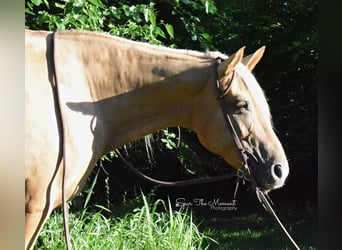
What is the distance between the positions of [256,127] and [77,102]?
875 mm

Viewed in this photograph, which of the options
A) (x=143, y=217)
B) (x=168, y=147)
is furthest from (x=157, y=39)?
(x=143, y=217)

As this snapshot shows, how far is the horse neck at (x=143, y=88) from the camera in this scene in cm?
270

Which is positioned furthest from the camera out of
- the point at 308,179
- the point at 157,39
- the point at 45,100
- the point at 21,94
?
the point at 157,39

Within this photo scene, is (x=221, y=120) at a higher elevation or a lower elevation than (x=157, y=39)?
lower

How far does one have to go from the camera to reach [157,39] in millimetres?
3908

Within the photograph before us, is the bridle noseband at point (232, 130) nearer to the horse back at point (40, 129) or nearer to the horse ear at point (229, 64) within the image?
the horse ear at point (229, 64)

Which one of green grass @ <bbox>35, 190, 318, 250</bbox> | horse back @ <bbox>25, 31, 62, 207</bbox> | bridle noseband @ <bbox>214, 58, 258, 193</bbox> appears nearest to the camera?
horse back @ <bbox>25, 31, 62, 207</bbox>

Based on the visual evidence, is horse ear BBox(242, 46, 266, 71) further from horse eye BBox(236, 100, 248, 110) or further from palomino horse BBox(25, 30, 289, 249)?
horse eye BBox(236, 100, 248, 110)

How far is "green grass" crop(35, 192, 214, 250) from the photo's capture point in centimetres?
371

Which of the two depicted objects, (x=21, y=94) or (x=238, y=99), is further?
(x=238, y=99)

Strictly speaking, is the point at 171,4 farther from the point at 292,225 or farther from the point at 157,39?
the point at 292,225

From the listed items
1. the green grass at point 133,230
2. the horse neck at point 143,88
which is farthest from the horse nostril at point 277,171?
the green grass at point 133,230

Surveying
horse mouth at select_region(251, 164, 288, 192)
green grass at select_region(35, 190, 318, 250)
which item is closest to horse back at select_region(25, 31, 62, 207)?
horse mouth at select_region(251, 164, 288, 192)

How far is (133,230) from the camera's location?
381 centimetres
